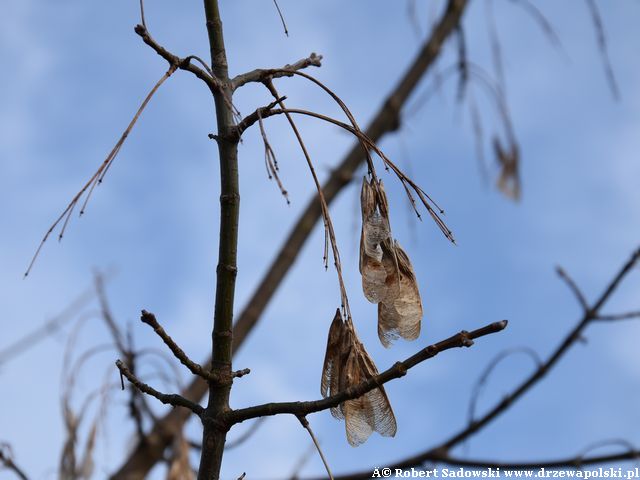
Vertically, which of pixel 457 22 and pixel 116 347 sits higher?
pixel 457 22

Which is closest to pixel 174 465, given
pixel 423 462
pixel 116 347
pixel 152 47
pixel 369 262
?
pixel 116 347

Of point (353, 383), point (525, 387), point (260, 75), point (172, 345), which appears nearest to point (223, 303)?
point (172, 345)

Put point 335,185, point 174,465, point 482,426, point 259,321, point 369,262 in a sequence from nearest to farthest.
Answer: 1. point 369,262
2. point 174,465
3. point 482,426
4. point 259,321
5. point 335,185

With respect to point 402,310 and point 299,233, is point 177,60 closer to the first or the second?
point 402,310

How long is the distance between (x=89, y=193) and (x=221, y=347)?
1.12 feet

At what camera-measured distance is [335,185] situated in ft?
13.7

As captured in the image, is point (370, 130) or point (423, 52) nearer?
point (370, 130)

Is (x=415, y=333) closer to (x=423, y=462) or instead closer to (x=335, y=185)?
(x=423, y=462)

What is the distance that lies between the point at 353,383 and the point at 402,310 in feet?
0.44

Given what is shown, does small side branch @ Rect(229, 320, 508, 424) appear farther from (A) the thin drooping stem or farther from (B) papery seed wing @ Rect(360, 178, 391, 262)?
(B) papery seed wing @ Rect(360, 178, 391, 262)

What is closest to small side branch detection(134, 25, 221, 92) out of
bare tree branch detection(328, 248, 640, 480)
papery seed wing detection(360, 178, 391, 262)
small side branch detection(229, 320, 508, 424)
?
papery seed wing detection(360, 178, 391, 262)

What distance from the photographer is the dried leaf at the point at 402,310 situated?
4.18ft

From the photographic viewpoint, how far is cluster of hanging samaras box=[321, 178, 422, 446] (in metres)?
1.25

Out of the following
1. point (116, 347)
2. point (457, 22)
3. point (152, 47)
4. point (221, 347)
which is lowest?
point (221, 347)
